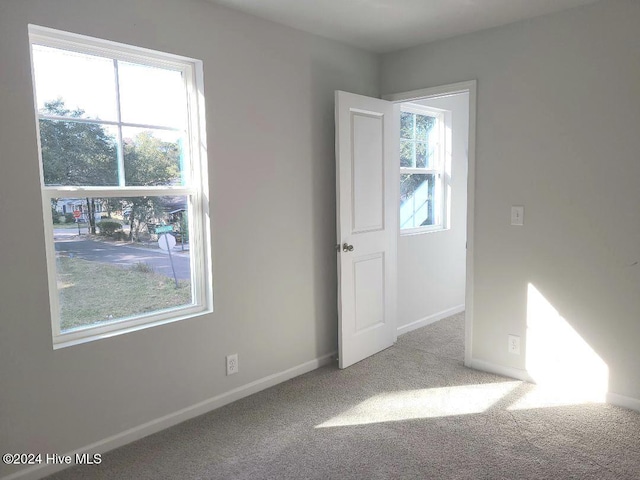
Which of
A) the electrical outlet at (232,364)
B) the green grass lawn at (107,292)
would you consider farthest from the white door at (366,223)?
the green grass lawn at (107,292)

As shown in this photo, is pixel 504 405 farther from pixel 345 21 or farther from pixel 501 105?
pixel 345 21

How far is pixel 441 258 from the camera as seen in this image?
4707 mm

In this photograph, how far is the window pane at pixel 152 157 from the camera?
2537 millimetres

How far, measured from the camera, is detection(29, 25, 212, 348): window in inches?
90.1

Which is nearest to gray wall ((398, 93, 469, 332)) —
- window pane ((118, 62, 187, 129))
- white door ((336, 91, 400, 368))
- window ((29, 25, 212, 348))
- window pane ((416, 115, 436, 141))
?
window pane ((416, 115, 436, 141))

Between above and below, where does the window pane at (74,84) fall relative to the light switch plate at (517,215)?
above

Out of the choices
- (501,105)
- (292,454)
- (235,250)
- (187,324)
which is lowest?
(292,454)

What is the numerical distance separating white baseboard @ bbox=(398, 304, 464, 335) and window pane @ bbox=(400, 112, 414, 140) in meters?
1.76

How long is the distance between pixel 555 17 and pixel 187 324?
2957 mm

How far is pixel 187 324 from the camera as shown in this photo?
8.99 feet

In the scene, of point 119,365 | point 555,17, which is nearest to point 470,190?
point 555,17

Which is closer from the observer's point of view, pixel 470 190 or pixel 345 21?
pixel 345 21

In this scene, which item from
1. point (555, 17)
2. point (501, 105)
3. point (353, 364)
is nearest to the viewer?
point (555, 17)

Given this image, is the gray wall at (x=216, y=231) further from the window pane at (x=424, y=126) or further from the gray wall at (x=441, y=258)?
the gray wall at (x=441, y=258)
